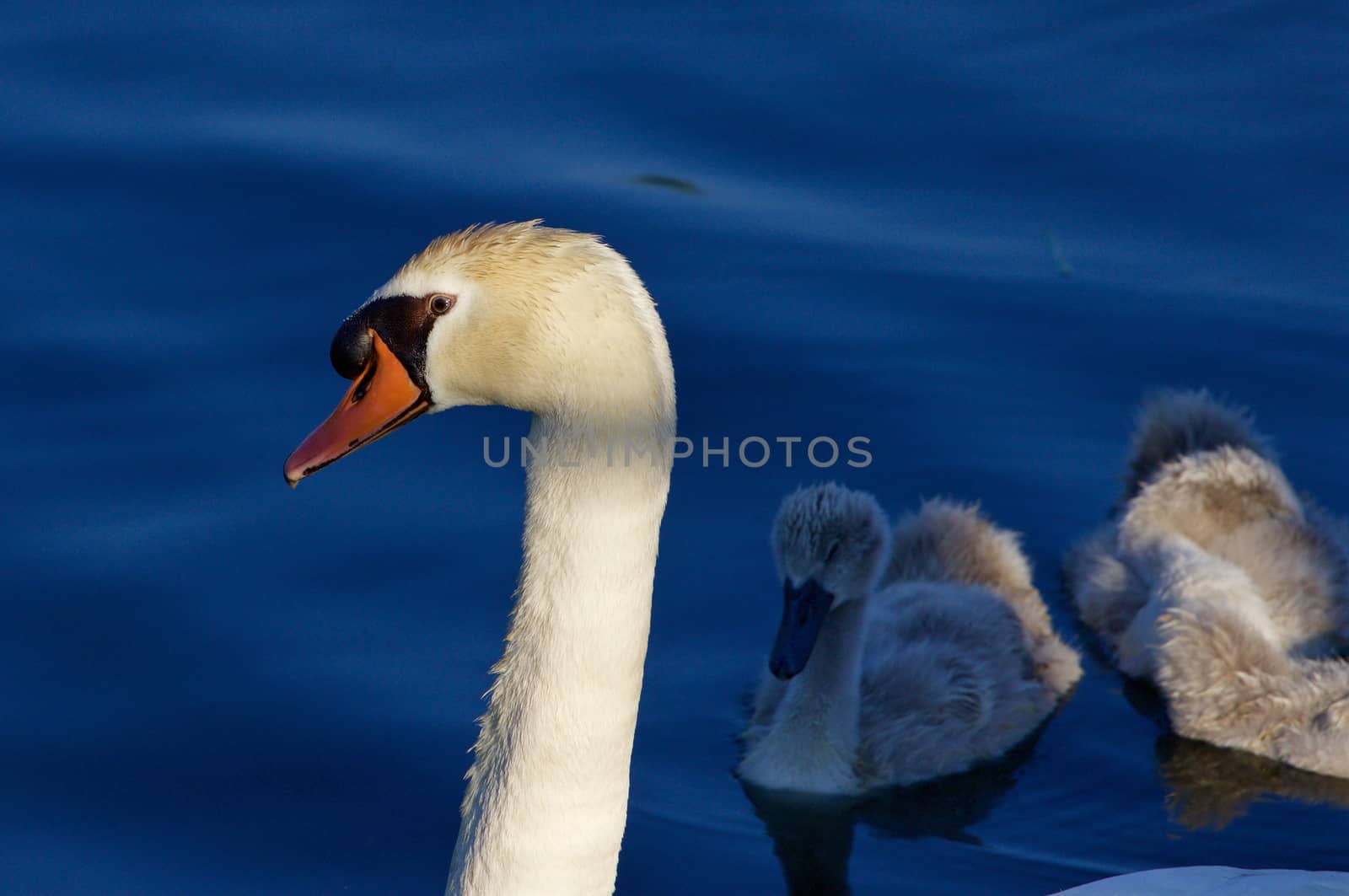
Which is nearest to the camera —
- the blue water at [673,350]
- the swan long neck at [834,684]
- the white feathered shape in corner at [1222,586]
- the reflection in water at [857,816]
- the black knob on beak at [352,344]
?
the black knob on beak at [352,344]

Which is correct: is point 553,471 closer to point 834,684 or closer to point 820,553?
point 820,553

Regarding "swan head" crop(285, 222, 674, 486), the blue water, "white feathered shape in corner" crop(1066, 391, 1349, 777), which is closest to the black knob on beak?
"swan head" crop(285, 222, 674, 486)

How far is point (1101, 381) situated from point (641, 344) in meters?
4.18

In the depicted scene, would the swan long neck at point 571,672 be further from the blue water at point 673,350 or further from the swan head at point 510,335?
the blue water at point 673,350

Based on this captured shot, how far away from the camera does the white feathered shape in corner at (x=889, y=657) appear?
18.5 ft

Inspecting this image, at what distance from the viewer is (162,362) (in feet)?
23.5

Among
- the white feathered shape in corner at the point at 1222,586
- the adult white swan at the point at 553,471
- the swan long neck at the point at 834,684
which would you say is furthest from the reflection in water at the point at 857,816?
the adult white swan at the point at 553,471

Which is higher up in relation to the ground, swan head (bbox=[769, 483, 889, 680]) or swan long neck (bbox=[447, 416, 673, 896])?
swan head (bbox=[769, 483, 889, 680])

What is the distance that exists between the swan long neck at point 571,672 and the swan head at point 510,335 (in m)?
0.07

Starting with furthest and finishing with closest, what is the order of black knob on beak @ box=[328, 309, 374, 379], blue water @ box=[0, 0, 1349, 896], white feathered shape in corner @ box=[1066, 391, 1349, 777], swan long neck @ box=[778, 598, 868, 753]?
white feathered shape in corner @ box=[1066, 391, 1349, 777], swan long neck @ box=[778, 598, 868, 753], blue water @ box=[0, 0, 1349, 896], black knob on beak @ box=[328, 309, 374, 379]

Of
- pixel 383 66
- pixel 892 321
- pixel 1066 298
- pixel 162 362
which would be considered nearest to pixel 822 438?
pixel 892 321

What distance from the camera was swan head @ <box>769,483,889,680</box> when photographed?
5586mm

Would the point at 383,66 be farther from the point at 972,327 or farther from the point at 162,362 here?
the point at 972,327

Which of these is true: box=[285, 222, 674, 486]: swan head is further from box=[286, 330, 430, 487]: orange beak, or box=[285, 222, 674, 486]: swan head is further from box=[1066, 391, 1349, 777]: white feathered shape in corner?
box=[1066, 391, 1349, 777]: white feathered shape in corner
